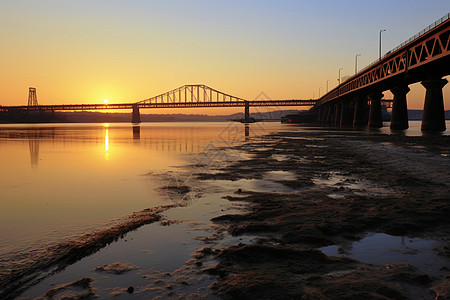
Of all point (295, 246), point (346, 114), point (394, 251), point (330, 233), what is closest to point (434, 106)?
point (330, 233)

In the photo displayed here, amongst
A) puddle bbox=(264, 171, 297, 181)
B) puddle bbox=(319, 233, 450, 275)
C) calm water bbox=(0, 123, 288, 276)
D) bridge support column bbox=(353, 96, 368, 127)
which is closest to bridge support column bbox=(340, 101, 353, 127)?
bridge support column bbox=(353, 96, 368, 127)

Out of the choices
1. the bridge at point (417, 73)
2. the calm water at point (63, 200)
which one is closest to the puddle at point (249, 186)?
the calm water at point (63, 200)

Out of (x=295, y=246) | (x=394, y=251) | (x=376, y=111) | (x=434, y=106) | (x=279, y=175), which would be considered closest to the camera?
(x=394, y=251)

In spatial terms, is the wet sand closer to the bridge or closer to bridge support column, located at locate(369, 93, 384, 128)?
the bridge

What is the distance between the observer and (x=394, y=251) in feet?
17.8

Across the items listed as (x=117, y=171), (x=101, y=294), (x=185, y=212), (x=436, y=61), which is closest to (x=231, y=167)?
(x=117, y=171)

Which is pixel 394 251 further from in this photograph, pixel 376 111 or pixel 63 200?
pixel 376 111

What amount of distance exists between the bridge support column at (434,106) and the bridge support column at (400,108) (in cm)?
1237

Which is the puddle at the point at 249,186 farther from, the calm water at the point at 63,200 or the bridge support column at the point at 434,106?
the bridge support column at the point at 434,106

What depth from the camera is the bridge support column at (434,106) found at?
49094 millimetres

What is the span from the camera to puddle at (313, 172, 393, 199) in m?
9.96

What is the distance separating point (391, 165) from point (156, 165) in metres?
12.2

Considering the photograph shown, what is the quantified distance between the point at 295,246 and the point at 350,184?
6776mm

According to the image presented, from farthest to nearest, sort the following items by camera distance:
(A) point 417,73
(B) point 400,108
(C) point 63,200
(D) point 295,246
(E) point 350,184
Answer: (B) point 400,108
(A) point 417,73
(E) point 350,184
(C) point 63,200
(D) point 295,246
